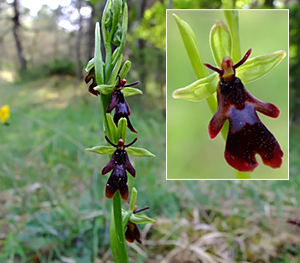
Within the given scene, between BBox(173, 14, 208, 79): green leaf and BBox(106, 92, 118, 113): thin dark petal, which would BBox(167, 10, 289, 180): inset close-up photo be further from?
BBox(106, 92, 118, 113): thin dark petal

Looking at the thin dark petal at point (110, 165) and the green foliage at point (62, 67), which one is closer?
the thin dark petal at point (110, 165)

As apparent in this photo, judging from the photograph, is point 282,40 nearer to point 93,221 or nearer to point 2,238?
point 93,221

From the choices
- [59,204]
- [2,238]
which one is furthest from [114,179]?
[2,238]

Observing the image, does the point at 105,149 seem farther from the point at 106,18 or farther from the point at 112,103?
the point at 106,18

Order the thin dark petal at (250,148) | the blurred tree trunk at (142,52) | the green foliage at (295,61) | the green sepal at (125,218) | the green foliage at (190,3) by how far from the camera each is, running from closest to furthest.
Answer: the thin dark petal at (250,148)
the green sepal at (125,218)
the green foliage at (190,3)
the blurred tree trunk at (142,52)
the green foliage at (295,61)

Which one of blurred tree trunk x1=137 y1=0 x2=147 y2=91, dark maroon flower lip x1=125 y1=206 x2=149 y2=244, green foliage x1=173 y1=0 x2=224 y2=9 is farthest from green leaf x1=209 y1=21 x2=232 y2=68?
blurred tree trunk x1=137 y1=0 x2=147 y2=91

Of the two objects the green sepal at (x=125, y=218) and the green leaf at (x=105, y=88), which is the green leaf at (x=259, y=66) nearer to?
the green leaf at (x=105, y=88)

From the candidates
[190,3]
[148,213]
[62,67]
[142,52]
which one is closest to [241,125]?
[148,213]

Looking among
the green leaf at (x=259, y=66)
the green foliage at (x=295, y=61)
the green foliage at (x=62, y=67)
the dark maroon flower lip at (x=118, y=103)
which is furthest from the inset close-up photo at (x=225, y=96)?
the green foliage at (x=62, y=67)
